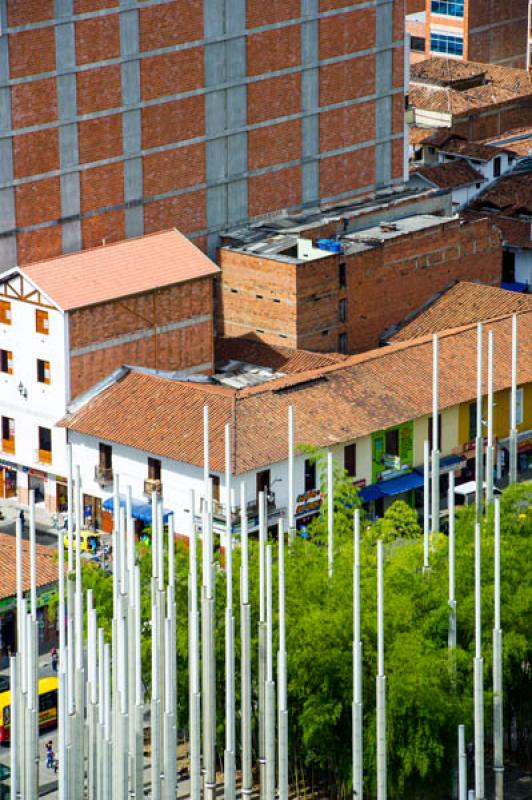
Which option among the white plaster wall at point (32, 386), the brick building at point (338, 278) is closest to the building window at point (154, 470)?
the white plaster wall at point (32, 386)

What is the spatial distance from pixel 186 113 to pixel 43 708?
37.4 metres

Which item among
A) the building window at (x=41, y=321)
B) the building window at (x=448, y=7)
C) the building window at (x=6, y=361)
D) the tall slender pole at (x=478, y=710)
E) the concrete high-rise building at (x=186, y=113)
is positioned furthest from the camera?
the building window at (x=448, y=7)

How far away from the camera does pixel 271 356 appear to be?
379ft

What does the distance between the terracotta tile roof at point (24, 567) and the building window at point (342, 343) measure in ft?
84.0

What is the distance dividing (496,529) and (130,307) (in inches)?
1264

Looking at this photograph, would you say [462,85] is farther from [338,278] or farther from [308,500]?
[308,500]

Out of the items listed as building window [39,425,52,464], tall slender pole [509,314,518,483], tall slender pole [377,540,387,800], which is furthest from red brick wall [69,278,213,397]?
tall slender pole [377,540,387,800]

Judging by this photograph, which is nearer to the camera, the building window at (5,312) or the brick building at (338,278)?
the building window at (5,312)

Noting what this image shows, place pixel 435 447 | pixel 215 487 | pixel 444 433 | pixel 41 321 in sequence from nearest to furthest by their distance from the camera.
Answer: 1. pixel 435 447
2. pixel 215 487
3. pixel 41 321
4. pixel 444 433

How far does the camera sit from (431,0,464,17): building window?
168 m

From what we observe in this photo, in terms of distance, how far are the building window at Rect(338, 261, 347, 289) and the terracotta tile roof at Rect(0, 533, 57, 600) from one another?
2536cm

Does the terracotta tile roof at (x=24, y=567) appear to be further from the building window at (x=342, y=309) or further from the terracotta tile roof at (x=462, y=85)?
the terracotta tile roof at (x=462, y=85)

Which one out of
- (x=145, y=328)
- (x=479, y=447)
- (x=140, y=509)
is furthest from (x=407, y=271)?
(x=479, y=447)

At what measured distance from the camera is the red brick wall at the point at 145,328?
108 meters
